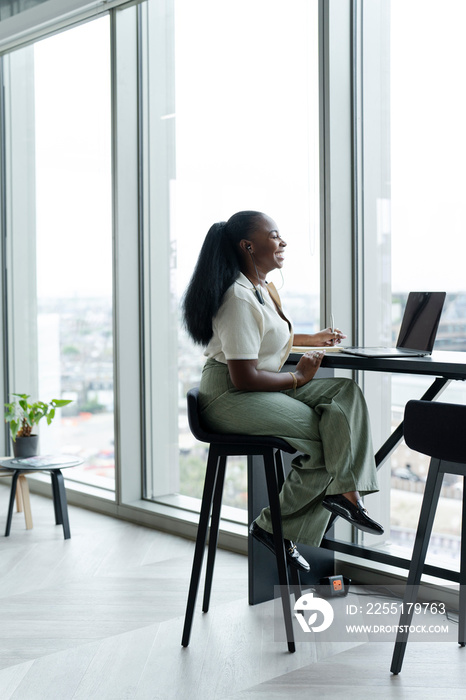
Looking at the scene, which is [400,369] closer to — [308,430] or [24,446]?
[308,430]

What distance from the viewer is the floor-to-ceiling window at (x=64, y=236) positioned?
4.21 metres

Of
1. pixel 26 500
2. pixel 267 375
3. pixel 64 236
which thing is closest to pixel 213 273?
pixel 267 375

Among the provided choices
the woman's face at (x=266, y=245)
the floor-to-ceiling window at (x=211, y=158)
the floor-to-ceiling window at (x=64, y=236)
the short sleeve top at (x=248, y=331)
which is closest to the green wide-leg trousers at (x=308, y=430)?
the short sleeve top at (x=248, y=331)

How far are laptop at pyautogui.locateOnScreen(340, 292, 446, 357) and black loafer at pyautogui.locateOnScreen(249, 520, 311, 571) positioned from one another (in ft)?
2.05

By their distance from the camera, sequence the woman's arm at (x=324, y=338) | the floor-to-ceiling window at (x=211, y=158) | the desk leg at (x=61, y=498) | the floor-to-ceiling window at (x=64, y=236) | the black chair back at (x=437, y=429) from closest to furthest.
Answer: the black chair back at (x=437, y=429)
the woman's arm at (x=324, y=338)
the floor-to-ceiling window at (x=211, y=158)
the desk leg at (x=61, y=498)
the floor-to-ceiling window at (x=64, y=236)

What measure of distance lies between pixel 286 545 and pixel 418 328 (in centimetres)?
81

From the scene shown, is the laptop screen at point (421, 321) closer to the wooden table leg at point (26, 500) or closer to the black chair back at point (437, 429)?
the black chair back at point (437, 429)

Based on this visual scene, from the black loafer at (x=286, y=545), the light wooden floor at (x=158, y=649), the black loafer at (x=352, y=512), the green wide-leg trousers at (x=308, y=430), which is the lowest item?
the light wooden floor at (x=158, y=649)

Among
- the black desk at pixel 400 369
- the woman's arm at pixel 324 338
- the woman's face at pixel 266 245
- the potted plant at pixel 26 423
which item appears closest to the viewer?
the black desk at pixel 400 369

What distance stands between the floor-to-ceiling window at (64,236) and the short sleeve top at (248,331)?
186 cm

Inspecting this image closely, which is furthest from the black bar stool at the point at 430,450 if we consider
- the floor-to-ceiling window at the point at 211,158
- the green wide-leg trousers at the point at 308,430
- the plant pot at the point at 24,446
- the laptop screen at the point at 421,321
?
the plant pot at the point at 24,446

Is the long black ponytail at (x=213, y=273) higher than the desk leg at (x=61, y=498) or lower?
higher

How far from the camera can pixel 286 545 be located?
250 cm

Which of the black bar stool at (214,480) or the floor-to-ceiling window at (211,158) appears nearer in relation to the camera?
the black bar stool at (214,480)
